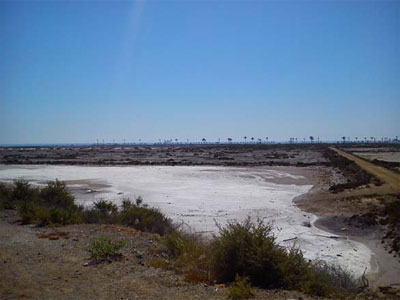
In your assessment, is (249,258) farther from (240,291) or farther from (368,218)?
(368,218)

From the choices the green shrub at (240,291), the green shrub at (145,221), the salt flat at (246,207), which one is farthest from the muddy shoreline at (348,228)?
the green shrub at (145,221)

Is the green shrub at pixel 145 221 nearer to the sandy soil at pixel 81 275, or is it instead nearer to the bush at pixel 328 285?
the sandy soil at pixel 81 275

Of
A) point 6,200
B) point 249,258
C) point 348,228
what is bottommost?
point 348,228

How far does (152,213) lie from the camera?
15.2m

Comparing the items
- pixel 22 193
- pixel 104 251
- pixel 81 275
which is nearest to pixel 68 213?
pixel 104 251

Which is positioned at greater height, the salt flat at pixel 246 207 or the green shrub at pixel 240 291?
the green shrub at pixel 240 291

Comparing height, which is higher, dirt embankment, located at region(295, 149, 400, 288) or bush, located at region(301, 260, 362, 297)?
bush, located at region(301, 260, 362, 297)

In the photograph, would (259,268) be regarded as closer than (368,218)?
Yes

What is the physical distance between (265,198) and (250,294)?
18642 millimetres

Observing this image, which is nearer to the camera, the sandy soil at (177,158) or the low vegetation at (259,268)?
the low vegetation at (259,268)

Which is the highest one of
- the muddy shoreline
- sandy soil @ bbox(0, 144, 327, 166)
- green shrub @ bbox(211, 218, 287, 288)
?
green shrub @ bbox(211, 218, 287, 288)

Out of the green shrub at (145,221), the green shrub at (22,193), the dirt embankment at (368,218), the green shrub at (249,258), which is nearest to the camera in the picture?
the green shrub at (249,258)

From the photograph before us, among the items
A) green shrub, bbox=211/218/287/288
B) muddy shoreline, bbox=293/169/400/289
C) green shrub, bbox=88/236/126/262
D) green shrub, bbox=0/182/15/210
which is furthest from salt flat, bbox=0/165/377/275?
green shrub, bbox=88/236/126/262

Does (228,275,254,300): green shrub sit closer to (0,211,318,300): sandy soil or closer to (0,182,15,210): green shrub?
(0,211,318,300): sandy soil
